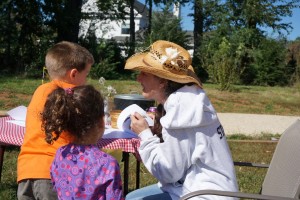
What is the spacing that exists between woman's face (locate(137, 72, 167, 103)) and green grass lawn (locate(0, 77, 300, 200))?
235cm

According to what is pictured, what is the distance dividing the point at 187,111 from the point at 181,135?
107 mm

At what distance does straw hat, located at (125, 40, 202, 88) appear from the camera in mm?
2236

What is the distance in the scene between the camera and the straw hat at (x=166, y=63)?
2.24 metres

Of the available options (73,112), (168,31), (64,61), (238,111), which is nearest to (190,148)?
(73,112)

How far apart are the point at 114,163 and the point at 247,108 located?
424 inches

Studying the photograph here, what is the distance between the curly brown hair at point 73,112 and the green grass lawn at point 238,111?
238 centimetres

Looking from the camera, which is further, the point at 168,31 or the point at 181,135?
the point at 168,31

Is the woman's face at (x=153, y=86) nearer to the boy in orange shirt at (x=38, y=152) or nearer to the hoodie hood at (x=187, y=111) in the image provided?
the hoodie hood at (x=187, y=111)

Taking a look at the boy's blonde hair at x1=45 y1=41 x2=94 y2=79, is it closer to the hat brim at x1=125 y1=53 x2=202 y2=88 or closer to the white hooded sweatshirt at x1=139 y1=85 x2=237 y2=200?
the hat brim at x1=125 y1=53 x2=202 y2=88

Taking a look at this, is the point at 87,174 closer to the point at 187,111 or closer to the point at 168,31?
the point at 187,111

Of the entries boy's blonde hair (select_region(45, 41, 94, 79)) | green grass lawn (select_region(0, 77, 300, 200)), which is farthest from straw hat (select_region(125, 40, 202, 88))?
green grass lawn (select_region(0, 77, 300, 200))

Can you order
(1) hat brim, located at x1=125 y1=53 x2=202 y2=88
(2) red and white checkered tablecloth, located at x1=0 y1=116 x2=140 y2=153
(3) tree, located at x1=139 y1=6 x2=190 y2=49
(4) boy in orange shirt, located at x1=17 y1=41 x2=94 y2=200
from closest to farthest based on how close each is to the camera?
1. (1) hat brim, located at x1=125 y1=53 x2=202 y2=88
2. (4) boy in orange shirt, located at x1=17 y1=41 x2=94 y2=200
3. (2) red and white checkered tablecloth, located at x1=0 y1=116 x2=140 y2=153
4. (3) tree, located at x1=139 y1=6 x2=190 y2=49

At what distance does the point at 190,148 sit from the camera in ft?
7.03

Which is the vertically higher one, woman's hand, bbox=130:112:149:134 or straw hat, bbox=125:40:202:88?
straw hat, bbox=125:40:202:88
